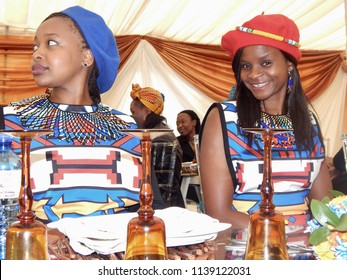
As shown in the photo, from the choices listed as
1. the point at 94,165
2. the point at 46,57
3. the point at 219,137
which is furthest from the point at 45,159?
the point at 219,137

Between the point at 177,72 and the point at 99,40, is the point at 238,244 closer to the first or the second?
the point at 99,40

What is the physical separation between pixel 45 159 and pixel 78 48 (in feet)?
1.27

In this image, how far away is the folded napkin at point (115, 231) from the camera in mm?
850

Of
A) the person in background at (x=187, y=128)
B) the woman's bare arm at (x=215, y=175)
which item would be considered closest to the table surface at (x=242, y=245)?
the woman's bare arm at (x=215, y=175)

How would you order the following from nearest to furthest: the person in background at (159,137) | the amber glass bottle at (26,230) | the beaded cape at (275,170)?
the amber glass bottle at (26,230)
the beaded cape at (275,170)
the person in background at (159,137)

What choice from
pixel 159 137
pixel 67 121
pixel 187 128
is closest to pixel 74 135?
pixel 67 121

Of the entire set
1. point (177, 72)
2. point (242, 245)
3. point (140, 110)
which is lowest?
point (242, 245)

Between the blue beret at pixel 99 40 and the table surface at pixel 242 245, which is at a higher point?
the blue beret at pixel 99 40

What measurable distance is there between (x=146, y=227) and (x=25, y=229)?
16 cm

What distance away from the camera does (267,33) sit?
1.83 meters

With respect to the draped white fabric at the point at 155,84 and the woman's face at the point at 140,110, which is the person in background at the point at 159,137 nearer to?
the woman's face at the point at 140,110

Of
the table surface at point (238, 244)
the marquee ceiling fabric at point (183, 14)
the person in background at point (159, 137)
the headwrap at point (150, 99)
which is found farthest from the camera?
the marquee ceiling fabric at point (183, 14)

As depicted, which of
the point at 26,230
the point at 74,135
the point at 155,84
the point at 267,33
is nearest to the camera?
the point at 26,230
